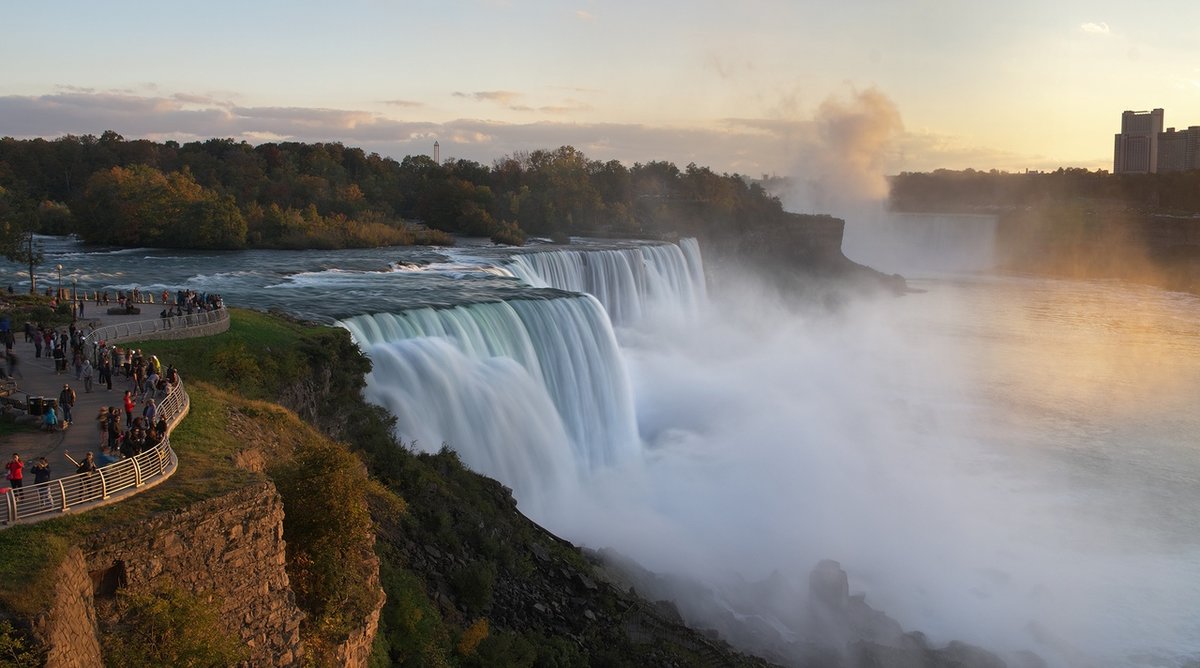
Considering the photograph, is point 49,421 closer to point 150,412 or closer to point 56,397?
point 150,412

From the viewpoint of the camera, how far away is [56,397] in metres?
15.0

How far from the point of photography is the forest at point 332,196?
48281 mm

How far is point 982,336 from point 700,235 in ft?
76.2

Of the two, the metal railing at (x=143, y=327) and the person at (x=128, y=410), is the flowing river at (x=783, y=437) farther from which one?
the person at (x=128, y=410)

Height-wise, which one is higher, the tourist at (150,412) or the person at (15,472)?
the tourist at (150,412)

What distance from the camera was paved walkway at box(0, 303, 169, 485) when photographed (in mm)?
11984

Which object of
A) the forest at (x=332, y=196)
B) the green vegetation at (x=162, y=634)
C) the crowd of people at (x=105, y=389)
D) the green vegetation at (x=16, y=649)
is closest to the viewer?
the green vegetation at (x=16, y=649)

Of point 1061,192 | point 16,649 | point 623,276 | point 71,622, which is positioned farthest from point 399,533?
point 1061,192

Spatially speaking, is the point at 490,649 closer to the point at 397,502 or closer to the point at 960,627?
the point at 397,502

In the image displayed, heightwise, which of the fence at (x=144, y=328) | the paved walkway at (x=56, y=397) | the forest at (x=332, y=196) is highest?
the forest at (x=332, y=196)

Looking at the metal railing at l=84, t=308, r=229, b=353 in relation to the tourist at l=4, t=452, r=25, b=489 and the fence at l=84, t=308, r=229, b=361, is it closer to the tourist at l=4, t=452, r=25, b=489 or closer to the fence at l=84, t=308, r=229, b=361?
the fence at l=84, t=308, r=229, b=361

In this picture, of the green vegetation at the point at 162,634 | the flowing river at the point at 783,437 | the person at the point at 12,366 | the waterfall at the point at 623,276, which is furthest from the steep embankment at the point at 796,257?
the green vegetation at the point at 162,634

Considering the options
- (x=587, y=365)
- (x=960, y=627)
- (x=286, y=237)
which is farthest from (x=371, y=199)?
(x=960, y=627)

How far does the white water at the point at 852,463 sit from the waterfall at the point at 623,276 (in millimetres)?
296
